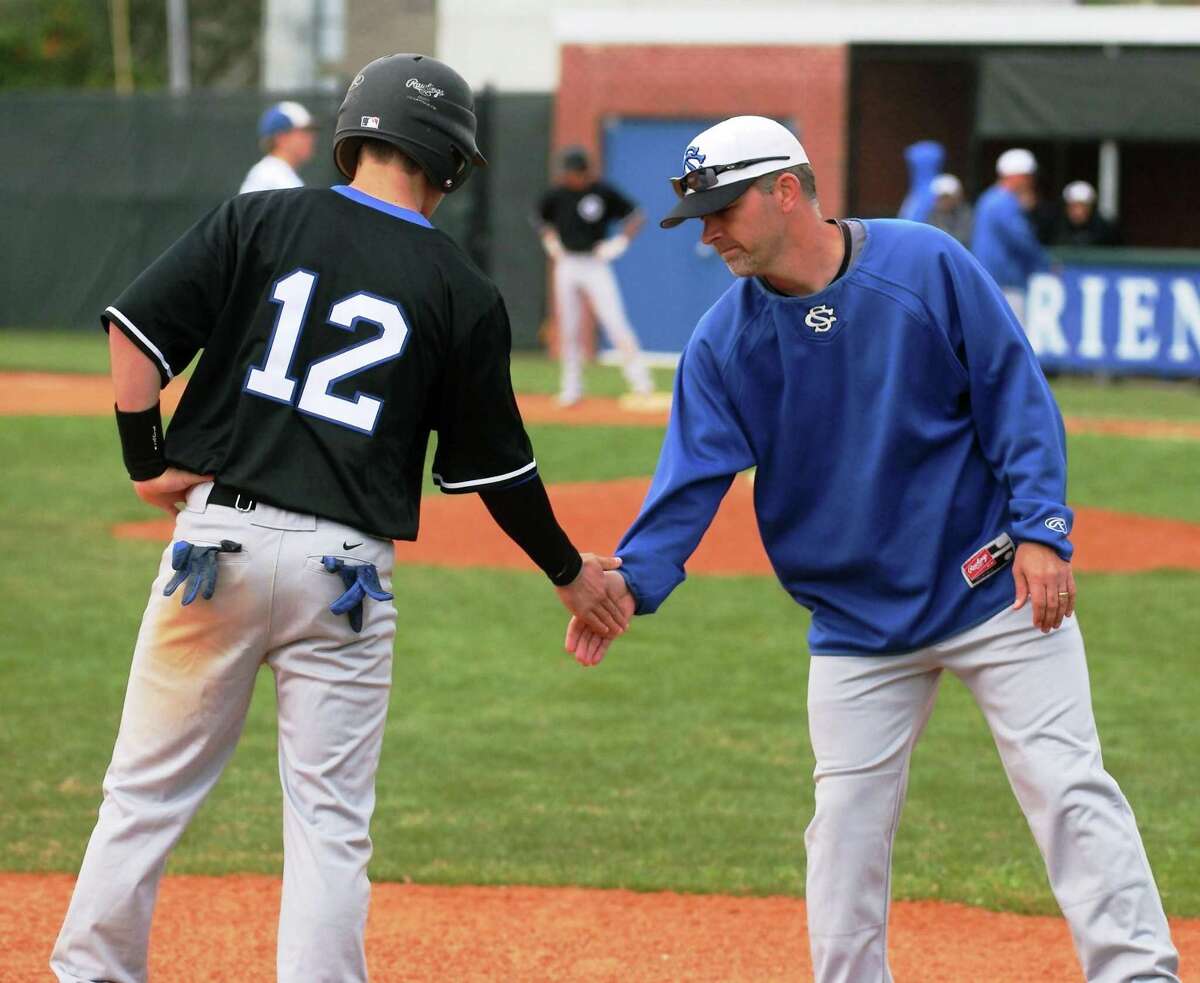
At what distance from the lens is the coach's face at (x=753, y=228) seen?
410 cm

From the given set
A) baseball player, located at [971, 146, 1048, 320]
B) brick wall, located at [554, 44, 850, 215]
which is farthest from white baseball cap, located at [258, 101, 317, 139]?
brick wall, located at [554, 44, 850, 215]

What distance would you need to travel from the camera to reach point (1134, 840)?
3.89 metres

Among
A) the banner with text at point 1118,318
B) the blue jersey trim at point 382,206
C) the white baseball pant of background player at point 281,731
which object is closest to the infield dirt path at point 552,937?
the white baseball pant of background player at point 281,731

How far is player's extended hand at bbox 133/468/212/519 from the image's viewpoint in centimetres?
403

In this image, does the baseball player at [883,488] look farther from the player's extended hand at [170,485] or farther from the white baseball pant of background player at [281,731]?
the player's extended hand at [170,485]

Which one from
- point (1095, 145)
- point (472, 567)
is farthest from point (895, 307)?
point (1095, 145)

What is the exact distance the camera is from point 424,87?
4.04m

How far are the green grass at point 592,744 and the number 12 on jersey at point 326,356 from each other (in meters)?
2.31

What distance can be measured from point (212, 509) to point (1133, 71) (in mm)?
19200

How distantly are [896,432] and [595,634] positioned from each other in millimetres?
855

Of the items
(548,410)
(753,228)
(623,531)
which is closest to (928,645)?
(753,228)

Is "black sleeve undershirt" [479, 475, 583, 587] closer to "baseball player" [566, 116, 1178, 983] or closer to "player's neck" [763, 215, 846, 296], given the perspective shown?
"baseball player" [566, 116, 1178, 983]

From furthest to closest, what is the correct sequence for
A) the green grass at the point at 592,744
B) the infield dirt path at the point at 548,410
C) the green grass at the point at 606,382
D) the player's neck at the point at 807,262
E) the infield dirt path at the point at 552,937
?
1. the green grass at the point at 606,382
2. the infield dirt path at the point at 548,410
3. the green grass at the point at 592,744
4. the infield dirt path at the point at 552,937
5. the player's neck at the point at 807,262

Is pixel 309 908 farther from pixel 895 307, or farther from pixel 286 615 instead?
pixel 895 307
